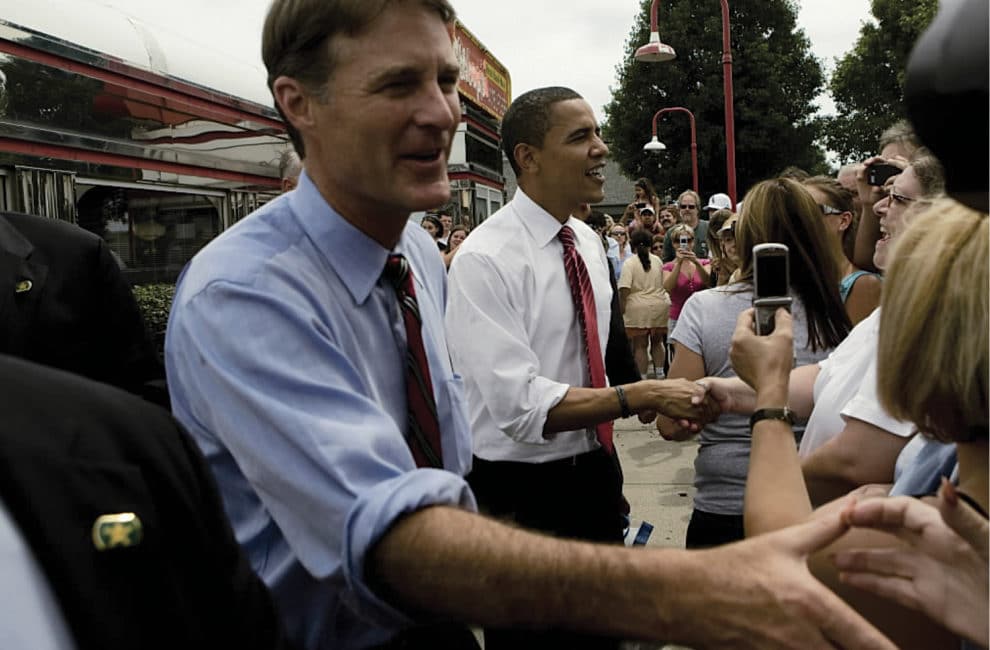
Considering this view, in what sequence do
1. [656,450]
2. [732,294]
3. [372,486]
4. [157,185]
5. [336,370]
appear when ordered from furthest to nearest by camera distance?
[656,450]
[157,185]
[732,294]
[336,370]
[372,486]

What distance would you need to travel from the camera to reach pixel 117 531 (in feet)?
2.60

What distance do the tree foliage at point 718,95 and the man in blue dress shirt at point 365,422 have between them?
35.7m

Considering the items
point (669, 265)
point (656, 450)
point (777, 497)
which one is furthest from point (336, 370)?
point (669, 265)

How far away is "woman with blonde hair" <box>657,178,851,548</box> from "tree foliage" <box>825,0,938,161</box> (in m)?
34.5

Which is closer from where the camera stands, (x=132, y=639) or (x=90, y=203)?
(x=132, y=639)

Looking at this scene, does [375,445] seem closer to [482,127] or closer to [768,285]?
[768,285]

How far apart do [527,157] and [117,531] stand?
2.74 meters

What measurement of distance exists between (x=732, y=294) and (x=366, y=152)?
1718 millimetres

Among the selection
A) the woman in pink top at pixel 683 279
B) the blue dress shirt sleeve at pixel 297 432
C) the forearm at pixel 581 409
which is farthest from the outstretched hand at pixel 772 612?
the woman in pink top at pixel 683 279

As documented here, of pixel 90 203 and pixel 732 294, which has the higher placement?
pixel 90 203

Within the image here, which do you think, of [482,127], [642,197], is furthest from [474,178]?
[642,197]

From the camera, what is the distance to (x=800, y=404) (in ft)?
8.07

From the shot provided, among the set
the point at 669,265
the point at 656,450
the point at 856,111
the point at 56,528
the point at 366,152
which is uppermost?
the point at 856,111

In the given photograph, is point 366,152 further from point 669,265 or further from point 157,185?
point 669,265
